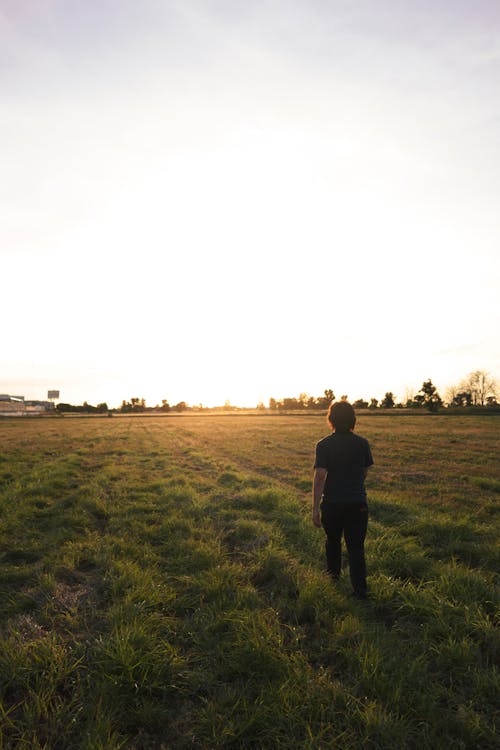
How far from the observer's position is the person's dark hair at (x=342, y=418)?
215 inches

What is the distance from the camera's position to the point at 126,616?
4.56 meters

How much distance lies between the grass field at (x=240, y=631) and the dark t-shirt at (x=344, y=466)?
1.29 metres

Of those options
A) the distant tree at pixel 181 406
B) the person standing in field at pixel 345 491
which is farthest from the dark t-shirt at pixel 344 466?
the distant tree at pixel 181 406

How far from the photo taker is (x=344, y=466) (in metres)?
5.30

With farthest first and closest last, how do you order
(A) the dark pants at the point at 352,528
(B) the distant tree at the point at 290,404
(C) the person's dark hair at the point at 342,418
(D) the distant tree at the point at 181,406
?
(D) the distant tree at the point at 181,406, (B) the distant tree at the point at 290,404, (C) the person's dark hair at the point at 342,418, (A) the dark pants at the point at 352,528

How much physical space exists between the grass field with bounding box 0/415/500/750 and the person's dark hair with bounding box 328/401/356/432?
2.19 meters

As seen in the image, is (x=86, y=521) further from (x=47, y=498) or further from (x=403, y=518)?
(x=403, y=518)

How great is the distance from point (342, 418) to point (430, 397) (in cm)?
9783

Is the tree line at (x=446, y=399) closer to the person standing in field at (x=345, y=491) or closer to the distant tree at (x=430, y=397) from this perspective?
the distant tree at (x=430, y=397)

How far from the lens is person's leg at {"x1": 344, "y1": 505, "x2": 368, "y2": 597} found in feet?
17.2

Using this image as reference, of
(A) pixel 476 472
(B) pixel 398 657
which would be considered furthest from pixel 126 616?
(A) pixel 476 472

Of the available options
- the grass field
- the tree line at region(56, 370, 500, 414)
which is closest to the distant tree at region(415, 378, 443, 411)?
the tree line at region(56, 370, 500, 414)

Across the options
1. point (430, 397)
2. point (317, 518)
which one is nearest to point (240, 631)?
point (317, 518)

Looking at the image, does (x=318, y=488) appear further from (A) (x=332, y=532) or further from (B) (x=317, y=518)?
(A) (x=332, y=532)
